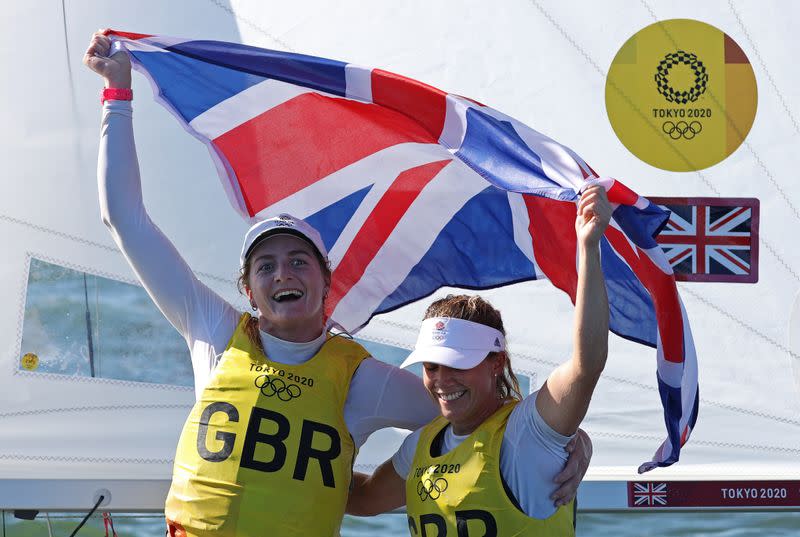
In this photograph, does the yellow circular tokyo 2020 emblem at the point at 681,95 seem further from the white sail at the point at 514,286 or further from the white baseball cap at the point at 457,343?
the white baseball cap at the point at 457,343

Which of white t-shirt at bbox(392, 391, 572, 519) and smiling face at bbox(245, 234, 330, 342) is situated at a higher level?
smiling face at bbox(245, 234, 330, 342)

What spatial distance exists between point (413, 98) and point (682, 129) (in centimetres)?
92

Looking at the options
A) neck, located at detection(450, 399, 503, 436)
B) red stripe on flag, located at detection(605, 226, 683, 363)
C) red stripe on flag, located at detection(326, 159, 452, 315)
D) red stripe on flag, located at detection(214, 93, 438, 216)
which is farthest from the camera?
red stripe on flag, located at detection(326, 159, 452, 315)

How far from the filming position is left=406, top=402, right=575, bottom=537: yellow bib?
6.38 ft

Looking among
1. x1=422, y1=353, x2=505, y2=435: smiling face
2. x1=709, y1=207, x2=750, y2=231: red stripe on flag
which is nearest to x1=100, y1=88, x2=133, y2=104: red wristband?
x1=422, y1=353, x2=505, y2=435: smiling face

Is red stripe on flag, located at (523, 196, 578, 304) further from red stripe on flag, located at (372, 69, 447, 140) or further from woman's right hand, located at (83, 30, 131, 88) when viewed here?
woman's right hand, located at (83, 30, 131, 88)

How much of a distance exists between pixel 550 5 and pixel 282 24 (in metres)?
0.66

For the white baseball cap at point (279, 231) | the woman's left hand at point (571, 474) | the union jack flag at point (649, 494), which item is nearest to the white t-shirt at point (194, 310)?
the white baseball cap at point (279, 231)

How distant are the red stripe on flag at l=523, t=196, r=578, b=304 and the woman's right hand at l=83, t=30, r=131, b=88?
85 cm

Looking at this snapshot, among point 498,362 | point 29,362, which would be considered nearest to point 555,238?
point 498,362

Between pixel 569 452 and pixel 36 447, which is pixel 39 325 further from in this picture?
pixel 569 452

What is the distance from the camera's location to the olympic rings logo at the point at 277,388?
2.21 meters

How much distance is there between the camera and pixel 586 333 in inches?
72.6

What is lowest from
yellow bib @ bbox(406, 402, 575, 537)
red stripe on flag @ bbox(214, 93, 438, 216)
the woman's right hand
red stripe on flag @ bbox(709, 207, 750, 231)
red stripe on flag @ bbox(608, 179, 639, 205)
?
yellow bib @ bbox(406, 402, 575, 537)
